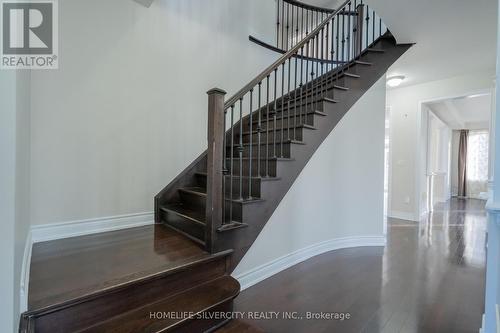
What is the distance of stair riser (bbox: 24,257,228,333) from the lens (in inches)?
45.0

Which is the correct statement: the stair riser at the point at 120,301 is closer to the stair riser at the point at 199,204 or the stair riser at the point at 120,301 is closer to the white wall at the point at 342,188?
the stair riser at the point at 199,204

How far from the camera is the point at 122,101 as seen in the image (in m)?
2.37

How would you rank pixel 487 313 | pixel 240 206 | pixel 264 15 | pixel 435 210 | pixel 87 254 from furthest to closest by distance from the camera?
pixel 435 210 → pixel 264 15 → pixel 240 206 → pixel 87 254 → pixel 487 313

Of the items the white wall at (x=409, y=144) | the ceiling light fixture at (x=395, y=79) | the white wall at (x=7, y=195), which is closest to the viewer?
the white wall at (x=7, y=195)

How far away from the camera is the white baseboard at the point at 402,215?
4.76m

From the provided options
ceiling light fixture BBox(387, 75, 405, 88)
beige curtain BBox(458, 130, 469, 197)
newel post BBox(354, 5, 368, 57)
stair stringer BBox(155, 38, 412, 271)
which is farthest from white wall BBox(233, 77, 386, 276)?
beige curtain BBox(458, 130, 469, 197)

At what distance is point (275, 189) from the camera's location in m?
2.20

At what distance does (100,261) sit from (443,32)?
4042mm

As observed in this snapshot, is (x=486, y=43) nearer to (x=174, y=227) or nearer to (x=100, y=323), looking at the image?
(x=174, y=227)

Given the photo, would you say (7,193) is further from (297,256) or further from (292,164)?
(297,256)

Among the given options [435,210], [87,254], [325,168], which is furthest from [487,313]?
[435,210]

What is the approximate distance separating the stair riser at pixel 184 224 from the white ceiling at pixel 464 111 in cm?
516

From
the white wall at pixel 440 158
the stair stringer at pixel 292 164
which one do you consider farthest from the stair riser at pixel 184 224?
the white wall at pixel 440 158

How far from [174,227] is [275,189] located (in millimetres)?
1022
